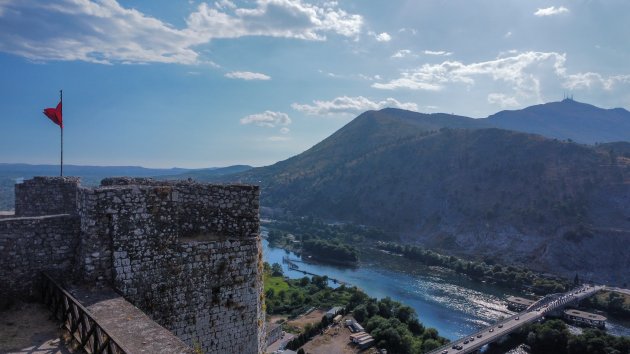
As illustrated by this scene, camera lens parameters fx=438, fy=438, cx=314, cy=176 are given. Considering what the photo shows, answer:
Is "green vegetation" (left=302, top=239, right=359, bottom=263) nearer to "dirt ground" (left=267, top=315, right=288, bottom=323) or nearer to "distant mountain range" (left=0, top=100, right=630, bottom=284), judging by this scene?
"distant mountain range" (left=0, top=100, right=630, bottom=284)

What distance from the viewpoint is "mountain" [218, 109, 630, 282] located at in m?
91.4

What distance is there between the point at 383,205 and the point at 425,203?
1454cm

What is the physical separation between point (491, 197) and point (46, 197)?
410 ft

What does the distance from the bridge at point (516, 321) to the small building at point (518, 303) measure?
139 centimetres

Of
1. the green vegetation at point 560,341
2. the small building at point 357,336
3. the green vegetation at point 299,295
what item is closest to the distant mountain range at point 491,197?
the green vegetation at point 560,341

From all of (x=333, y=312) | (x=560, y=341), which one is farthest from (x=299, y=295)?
(x=560, y=341)

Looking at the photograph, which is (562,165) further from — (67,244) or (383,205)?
(67,244)

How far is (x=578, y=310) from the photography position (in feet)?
216

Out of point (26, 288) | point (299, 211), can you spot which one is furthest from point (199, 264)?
point (299, 211)

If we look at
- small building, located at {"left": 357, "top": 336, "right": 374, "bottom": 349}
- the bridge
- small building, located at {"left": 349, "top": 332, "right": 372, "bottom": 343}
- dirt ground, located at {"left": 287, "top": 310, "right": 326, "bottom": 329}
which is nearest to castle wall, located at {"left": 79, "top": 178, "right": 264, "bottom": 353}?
the bridge

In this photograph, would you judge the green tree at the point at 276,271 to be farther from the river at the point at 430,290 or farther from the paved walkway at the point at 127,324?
the paved walkway at the point at 127,324

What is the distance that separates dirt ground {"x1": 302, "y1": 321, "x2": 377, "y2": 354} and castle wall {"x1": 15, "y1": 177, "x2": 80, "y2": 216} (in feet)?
138

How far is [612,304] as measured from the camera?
6556 centimetres

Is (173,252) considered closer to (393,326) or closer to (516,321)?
(393,326)
